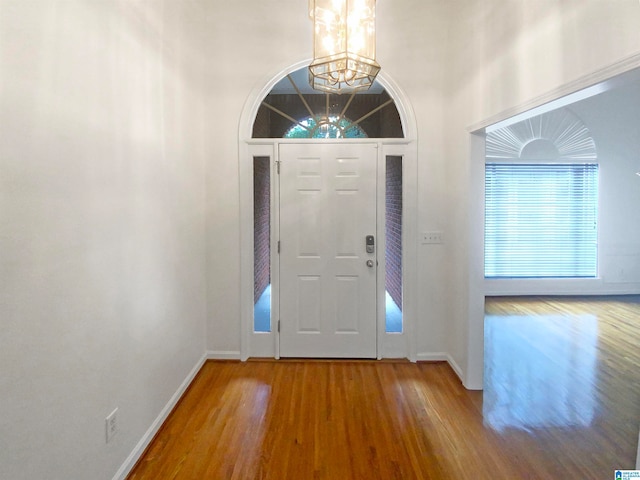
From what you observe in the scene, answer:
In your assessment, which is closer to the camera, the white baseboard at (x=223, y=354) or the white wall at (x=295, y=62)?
the white wall at (x=295, y=62)

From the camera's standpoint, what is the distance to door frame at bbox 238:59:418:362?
10.4 ft

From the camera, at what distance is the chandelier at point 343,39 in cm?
156

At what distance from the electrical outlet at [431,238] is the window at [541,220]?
306 centimetres

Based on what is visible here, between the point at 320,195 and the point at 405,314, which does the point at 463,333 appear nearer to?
the point at 405,314

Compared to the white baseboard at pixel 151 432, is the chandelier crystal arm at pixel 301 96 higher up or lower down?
higher up

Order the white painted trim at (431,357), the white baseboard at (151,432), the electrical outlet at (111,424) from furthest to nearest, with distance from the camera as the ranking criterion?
the white painted trim at (431,357)
the white baseboard at (151,432)
the electrical outlet at (111,424)

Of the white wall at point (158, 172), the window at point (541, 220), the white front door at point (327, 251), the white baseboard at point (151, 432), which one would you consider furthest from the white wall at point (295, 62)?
the window at point (541, 220)

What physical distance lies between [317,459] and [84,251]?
64.0 inches

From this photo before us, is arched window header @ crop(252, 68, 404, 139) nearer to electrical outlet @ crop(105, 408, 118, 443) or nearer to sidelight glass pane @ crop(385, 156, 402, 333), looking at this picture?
sidelight glass pane @ crop(385, 156, 402, 333)

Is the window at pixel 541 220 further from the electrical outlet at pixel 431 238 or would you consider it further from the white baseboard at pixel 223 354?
the white baseboard at pixel 223 354

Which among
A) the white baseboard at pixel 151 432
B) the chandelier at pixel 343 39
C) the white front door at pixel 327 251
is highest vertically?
the chandelier at pixel 343 39

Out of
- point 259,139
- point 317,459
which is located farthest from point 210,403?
point 259,139

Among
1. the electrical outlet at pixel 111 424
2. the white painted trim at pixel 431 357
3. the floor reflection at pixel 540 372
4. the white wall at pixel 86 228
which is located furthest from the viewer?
the white painted trim at pixel 431 357

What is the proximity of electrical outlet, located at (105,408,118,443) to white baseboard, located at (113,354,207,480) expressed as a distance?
8.8 inches
